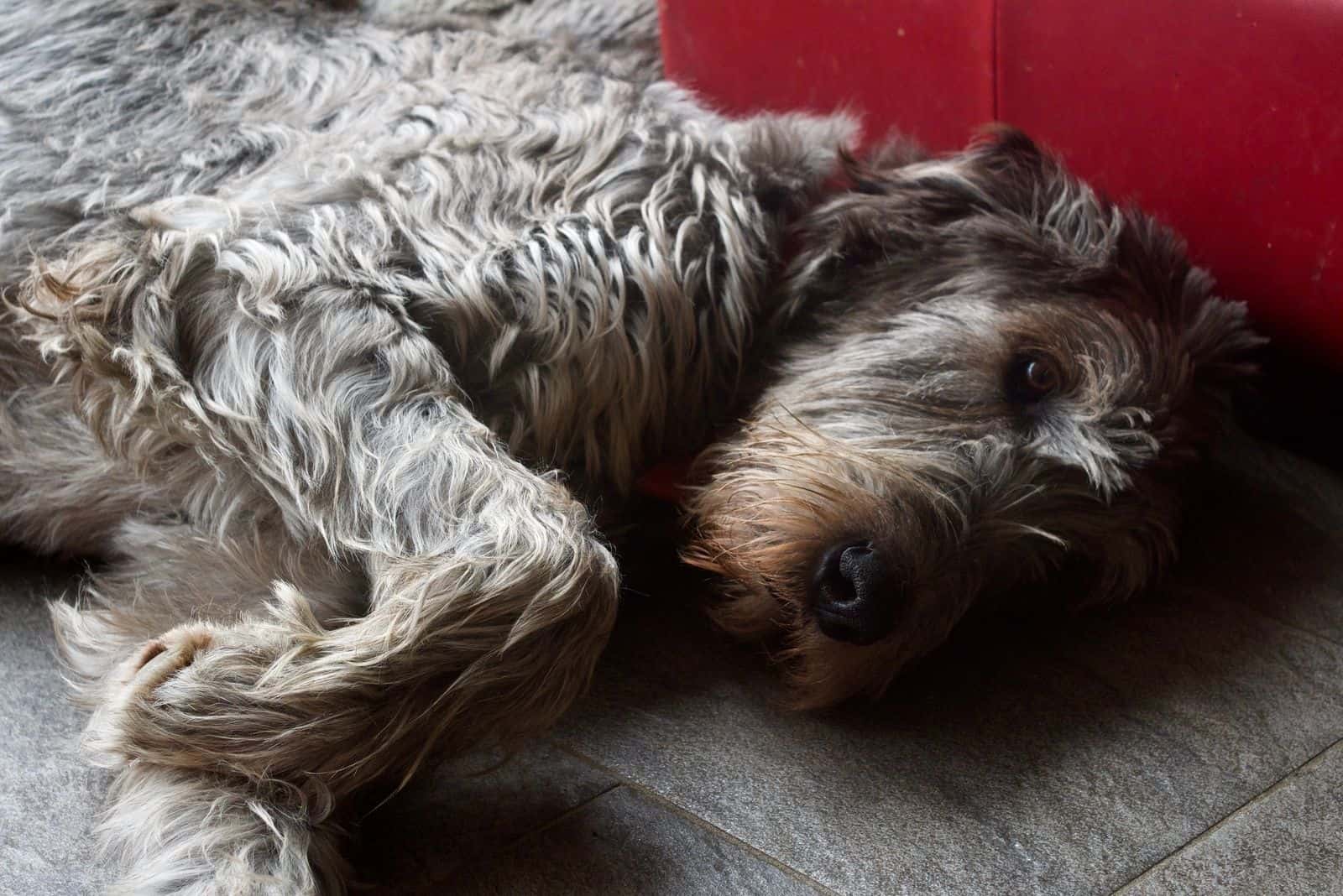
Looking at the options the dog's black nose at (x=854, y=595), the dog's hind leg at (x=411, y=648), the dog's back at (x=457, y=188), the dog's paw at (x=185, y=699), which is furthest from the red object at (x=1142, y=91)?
the dog's paw at (x=185, y=699)

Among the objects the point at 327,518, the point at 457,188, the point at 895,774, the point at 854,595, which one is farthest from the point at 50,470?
the point at 895,774

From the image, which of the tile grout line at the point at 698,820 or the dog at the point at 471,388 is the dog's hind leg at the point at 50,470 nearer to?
the dog at the point at 471,388

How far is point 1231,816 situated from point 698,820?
37.6 inches

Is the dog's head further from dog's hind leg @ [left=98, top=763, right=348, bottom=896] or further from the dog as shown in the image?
dog's hind leg @ [left=98, top=763, right=348, bottom=896]

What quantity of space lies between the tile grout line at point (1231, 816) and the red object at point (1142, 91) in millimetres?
1005

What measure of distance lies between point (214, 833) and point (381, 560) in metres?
0.49

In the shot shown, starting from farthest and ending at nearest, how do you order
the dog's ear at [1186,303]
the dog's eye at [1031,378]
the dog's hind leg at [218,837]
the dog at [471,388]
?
the dog's ear at [1186,303]
the dog's eye at [1031,378]
the dog at [471,388]
the dog's hind leg at [218,837]

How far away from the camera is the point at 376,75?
3.03 m

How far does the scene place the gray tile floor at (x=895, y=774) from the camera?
81.9 inches

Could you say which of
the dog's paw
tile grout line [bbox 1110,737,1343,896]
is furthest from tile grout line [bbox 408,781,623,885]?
A: tile grout line [bbox 1110,737,1343,896]

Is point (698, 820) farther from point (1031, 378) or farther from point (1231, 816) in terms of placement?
point (1031, 378)

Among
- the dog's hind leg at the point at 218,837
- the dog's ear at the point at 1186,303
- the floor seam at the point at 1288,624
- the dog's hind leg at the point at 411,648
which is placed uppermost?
the dog's ear at the point at 1186,303

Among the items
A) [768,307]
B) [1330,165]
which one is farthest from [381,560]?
[1330,165]

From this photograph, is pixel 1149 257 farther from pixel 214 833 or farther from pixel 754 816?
pixel 214 833
